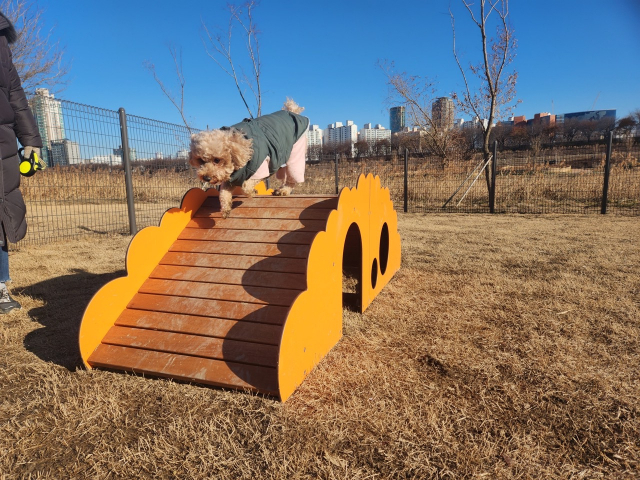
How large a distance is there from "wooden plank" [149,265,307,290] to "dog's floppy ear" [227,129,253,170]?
2.57 ft

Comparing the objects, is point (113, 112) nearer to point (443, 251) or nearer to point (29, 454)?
point (443, 251)

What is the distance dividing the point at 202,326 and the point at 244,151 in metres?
1.23

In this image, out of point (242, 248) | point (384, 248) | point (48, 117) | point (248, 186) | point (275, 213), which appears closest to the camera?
point (242, 248)

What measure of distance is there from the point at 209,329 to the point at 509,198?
9869mm

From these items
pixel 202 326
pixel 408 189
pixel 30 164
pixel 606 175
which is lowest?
pixel 202 326

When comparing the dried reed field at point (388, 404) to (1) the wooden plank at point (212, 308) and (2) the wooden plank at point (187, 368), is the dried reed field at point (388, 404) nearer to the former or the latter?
(2) the wooden plank at point (187, 368)

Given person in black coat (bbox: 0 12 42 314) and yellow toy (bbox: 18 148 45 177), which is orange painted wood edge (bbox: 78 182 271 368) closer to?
person in black coat (bbox: 0 12 42 314)

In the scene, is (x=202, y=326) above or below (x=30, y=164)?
below

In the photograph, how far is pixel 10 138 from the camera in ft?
9.06

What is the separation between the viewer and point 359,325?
2.84 meters

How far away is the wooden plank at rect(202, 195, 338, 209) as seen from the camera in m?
2.86

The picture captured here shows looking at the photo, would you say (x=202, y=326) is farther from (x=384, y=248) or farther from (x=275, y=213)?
(x=384, y=248)

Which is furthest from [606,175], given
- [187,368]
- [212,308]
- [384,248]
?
[187,368]

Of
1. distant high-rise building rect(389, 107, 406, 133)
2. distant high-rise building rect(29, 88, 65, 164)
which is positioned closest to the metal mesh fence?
distant high-rise building rect(29, 88, 65, 164)
